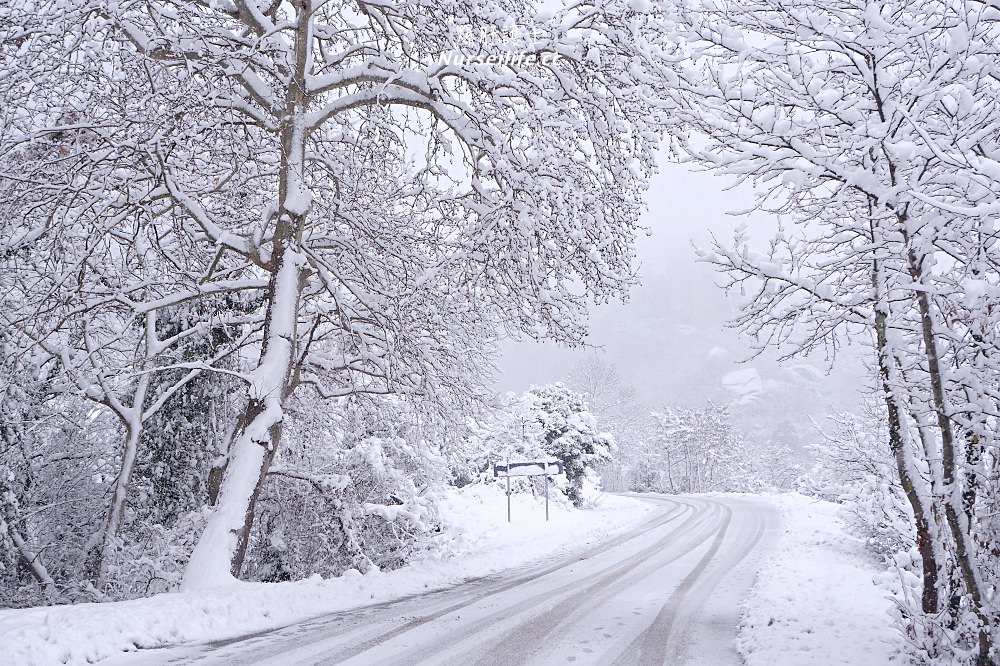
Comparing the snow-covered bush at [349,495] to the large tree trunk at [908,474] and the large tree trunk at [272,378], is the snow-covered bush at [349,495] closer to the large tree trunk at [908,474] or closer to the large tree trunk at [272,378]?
the large tree trunk at [272,378]

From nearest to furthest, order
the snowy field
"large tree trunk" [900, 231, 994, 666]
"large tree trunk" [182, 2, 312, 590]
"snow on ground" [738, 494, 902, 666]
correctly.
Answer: "large tree trunk" [900, 231, 994, 666] → the snowy field → "snow on ground" [738, 494, 902, 666] → "large tree trunk" [182, 2, 312, 590]

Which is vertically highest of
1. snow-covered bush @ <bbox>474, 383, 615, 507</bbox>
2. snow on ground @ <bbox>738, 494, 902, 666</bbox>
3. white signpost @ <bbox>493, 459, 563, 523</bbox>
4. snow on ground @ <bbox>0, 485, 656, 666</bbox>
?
snow-covered bush @ <bbox>474, 383, 615, 507</bbox>

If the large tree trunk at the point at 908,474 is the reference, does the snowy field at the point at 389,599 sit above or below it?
below

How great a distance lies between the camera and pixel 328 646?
5047 millimetres

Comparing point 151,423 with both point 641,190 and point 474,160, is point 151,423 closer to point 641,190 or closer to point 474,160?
point 474,160

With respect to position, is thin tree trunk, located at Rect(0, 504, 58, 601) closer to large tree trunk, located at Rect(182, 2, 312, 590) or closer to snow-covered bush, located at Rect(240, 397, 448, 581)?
snow-covered bush, located at Rect(240, 397, 448, 581)

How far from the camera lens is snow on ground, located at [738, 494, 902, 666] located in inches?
204

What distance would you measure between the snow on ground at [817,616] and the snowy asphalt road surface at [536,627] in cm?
30

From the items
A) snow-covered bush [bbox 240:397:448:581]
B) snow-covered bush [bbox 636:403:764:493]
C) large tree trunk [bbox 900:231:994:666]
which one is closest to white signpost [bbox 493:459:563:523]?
snow-covered bush [bbox 240:397:448:581]

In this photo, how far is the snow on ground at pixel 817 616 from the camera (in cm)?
518

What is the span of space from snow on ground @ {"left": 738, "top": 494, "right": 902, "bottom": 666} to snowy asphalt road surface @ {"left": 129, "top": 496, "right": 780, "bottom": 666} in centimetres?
30

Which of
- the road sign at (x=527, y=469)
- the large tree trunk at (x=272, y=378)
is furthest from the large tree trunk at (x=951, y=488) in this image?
the road sign at (x=527, y=469)

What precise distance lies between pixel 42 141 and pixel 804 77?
8.11 meters

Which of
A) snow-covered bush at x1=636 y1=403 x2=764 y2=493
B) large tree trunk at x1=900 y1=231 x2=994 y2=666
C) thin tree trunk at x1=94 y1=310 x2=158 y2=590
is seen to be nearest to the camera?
large tree trunk at x1=900 y1=231 x2=994 y2=666
